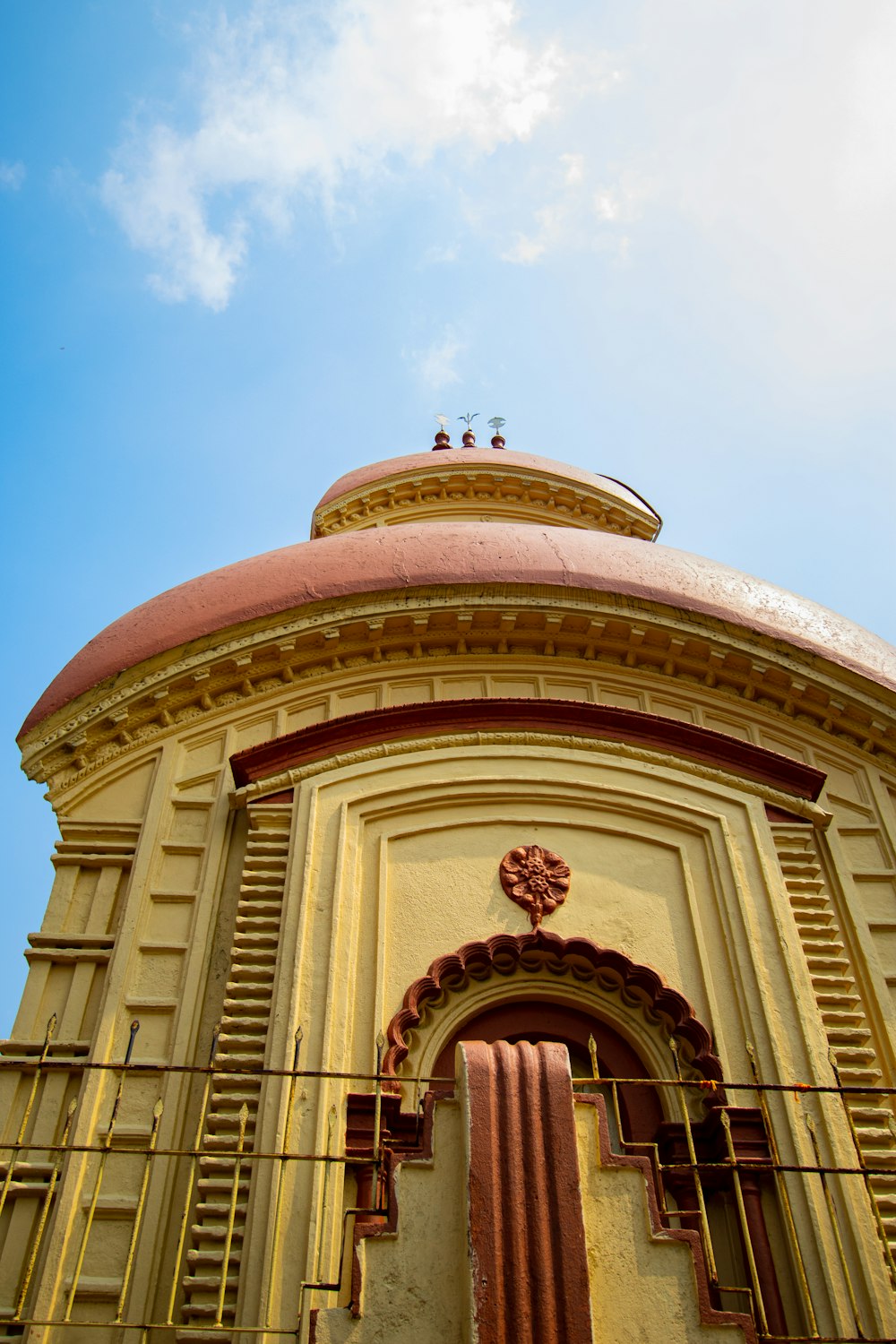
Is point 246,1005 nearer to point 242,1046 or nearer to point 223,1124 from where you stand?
point 242,1046

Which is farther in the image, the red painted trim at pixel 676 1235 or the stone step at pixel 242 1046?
the stone step at pixel 242 1046

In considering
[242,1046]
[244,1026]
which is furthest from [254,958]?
[242,1046]

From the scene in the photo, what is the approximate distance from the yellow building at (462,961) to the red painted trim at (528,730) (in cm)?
2

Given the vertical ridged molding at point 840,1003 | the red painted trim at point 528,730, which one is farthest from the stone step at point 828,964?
the red painted trim at point 528,730

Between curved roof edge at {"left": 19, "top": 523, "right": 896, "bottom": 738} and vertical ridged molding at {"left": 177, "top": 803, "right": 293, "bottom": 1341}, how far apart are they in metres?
1.68

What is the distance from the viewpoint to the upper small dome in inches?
589

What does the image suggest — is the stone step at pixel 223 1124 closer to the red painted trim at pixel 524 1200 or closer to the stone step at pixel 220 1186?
the stone step at pixel 220 1186

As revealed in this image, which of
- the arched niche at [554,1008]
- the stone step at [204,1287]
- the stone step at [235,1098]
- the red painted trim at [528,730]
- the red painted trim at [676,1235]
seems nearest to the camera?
the red painted trim at [676,1235]

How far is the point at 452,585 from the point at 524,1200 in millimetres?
5199

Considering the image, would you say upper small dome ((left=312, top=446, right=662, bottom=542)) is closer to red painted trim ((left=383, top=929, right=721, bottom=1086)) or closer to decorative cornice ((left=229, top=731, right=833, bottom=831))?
decorative cornice ((left=229, top=731, right=833, bottom=831))

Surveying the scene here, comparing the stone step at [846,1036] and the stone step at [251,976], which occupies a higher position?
the stone step at [251,976]

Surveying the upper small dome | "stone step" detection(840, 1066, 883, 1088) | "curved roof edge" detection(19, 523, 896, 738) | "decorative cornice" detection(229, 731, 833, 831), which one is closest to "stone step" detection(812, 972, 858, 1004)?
"stone step" detection(840, 1066, 883, 1088)

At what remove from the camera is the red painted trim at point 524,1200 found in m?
3.70

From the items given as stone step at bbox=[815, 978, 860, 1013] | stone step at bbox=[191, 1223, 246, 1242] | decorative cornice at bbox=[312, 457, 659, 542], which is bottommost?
stone step at bbox=[191, 1223, 246, 1242]
